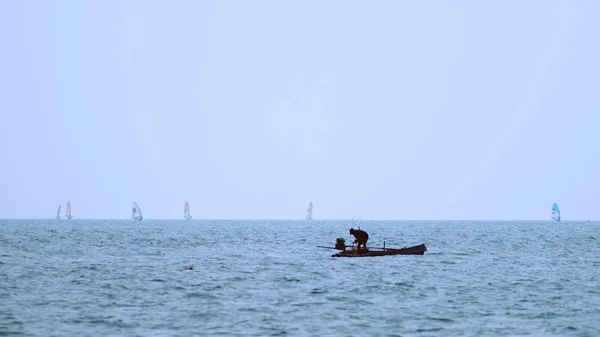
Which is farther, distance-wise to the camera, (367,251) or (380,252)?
(380,252)

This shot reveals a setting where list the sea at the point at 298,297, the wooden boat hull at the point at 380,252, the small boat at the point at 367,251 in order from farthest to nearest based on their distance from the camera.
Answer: the small boat at the point at 367,251 < the wooden boat hull at the point at 380,252 < the sea at the point at 298,297

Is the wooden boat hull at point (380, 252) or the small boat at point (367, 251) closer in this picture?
the wooden boat hull at point (380, 252)

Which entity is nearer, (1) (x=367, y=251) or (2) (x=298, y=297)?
(2) (x=298, y=297)

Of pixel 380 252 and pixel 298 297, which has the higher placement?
pixel 380 252

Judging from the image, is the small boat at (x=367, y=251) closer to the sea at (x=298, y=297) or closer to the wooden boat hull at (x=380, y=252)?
the wooden boat hull at (x=380, y=252)

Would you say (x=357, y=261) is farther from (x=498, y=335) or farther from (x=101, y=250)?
(x=498, y=335)

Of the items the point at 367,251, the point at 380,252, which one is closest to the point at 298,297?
the point at 367,251

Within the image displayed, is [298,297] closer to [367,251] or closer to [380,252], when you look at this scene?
[367,251]

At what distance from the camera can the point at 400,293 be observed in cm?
4991

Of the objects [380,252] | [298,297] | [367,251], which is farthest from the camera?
[380,252]

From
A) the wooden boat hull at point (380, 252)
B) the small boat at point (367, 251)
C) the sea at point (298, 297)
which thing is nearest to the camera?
the sea at point (298, 297)

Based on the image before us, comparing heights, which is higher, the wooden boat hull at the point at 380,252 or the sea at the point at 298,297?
the wooden boat hull at the point at 380,252

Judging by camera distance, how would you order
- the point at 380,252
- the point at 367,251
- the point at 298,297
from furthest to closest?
the point at 380,252, the point at 367,251, the point at 298,297

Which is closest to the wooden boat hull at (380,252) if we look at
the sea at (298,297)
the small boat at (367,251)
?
the small boat at (367,251)
